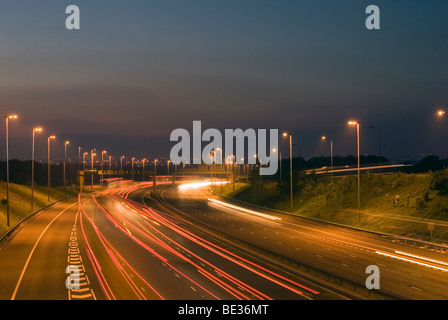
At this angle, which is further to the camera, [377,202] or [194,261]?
[377,202]

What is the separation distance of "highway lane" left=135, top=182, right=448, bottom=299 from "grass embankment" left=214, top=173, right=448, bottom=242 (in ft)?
11.2

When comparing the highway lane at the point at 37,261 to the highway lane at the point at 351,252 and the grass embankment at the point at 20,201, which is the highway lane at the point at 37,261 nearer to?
the grass embankment at the point at 20,201

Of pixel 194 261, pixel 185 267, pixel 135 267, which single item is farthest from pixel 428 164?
pixel 135 267

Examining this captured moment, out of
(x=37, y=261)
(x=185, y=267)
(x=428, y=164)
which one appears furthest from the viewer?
(x=428, y=164)

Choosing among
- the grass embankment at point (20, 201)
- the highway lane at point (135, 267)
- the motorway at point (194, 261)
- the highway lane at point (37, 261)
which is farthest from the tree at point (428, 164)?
the grass embankment at point (20, 201)

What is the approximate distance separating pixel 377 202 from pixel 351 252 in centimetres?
2387

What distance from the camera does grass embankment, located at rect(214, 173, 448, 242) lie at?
46938 millimetres

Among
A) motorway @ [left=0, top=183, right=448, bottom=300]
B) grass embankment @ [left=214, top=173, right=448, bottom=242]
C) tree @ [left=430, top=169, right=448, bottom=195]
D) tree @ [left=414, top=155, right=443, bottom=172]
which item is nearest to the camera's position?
motorway @ [left=0, top=183, right=448, bottom=300]

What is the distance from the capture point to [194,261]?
32.3m

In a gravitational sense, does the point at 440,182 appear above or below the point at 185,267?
above

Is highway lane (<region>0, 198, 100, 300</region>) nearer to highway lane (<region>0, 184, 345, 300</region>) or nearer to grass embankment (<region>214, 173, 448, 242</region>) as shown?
highway lane (<region>0, 184, 345, 300</region>)

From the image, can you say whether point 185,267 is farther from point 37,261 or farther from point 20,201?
point 20,201

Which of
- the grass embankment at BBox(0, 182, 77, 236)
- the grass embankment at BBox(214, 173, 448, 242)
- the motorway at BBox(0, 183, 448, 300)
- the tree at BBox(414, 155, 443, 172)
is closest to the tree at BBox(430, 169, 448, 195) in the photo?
the grass embankment at BBox(214, 173, 448, 242)
